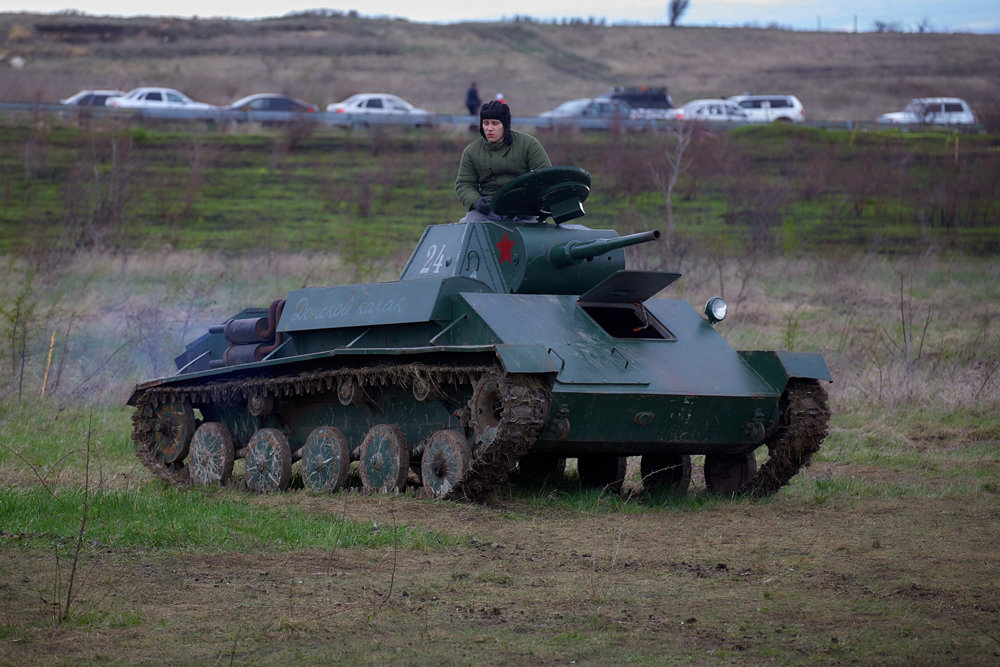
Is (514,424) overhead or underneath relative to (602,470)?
overhead

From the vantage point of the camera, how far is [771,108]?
41.9m

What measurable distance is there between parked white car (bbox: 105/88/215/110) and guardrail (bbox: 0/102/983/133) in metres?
0.96

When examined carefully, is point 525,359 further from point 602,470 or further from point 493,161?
point 602,470

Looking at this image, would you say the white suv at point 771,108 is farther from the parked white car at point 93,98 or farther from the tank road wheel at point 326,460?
the tank road wheel at point 326,460

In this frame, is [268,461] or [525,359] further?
[268,461]

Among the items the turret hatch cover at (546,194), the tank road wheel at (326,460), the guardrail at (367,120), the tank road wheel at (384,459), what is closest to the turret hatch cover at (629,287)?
the turret hatch cover at (546,194)

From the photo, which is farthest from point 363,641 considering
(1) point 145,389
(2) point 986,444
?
(2) point 986,444

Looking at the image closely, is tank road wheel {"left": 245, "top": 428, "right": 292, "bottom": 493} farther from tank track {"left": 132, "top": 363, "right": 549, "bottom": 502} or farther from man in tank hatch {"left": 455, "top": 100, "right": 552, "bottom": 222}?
man in tank hatch {"left": 455, "top": 100, "right": 552, "bottom": 222}

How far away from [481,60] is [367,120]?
25891 millimetres

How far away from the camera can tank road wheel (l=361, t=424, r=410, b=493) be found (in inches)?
385

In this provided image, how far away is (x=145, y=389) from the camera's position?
1202 cm

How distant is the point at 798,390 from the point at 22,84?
4278cm

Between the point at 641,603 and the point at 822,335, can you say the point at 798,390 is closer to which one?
the point at 641,603

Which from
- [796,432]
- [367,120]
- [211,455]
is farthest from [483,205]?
[367,120]
